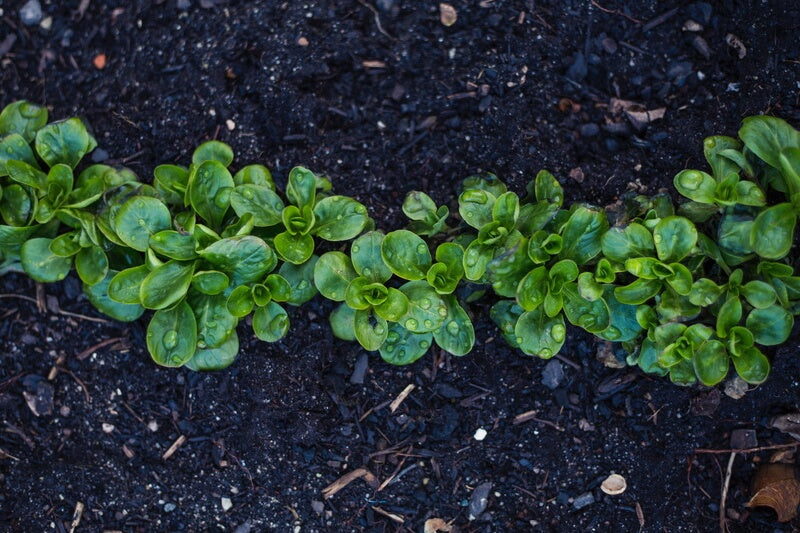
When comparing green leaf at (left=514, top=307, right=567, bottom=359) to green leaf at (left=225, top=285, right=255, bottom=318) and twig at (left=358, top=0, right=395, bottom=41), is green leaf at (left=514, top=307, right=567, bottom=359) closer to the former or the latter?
green leaf at (left=225, top=285, right=255, bottom=318)

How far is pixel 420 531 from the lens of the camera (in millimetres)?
2879

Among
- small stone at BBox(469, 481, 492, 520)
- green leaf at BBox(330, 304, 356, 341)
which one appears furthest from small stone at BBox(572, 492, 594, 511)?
green leaf at BBox(330, 304, 356, 341)

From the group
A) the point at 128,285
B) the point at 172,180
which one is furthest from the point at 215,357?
the point at 172,180

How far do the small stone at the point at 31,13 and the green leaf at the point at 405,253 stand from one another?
2152mm

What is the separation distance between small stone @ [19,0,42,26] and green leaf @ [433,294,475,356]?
241 centimetres

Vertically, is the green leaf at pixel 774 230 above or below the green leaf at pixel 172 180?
above

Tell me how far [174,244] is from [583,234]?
4.86 ft

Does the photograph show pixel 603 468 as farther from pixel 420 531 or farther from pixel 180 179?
pixel 180 179

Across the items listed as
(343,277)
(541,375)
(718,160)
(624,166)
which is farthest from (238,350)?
(718,160)

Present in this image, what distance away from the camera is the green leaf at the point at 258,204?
2.64 meters

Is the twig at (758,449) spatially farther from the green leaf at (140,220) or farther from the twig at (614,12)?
the green leaf at (140,220)

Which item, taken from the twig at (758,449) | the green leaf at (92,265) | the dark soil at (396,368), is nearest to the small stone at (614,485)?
the dark soil at (396,368)

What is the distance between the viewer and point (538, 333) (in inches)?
103

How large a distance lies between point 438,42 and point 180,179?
1.26m
